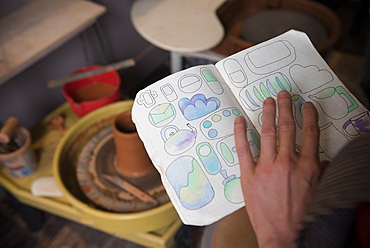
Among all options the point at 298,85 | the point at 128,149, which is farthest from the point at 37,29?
the point at 298,85

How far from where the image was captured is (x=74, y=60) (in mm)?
1510

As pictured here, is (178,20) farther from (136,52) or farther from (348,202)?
(348,202)

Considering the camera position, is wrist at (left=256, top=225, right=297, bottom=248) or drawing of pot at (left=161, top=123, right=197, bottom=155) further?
drawing of pot at (left=161, top=123, right=197, bottom=155)

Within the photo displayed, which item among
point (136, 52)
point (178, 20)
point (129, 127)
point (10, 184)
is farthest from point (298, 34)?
point (136, 52)

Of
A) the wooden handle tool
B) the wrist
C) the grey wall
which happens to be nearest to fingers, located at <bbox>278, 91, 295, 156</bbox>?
the wrist

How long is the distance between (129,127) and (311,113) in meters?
0.61

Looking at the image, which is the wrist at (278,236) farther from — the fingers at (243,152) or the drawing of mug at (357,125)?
the drawing of mug at (357,125)

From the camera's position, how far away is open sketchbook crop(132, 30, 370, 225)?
603mm

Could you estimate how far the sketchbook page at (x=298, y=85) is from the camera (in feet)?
2.06

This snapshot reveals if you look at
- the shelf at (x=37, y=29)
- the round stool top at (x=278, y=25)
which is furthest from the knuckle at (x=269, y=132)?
the round stool top at (x=278, y=25)

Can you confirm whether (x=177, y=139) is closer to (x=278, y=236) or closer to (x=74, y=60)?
(x=278, y=236)

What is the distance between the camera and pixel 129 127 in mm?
1059

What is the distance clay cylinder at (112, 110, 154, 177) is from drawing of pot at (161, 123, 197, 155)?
367mm

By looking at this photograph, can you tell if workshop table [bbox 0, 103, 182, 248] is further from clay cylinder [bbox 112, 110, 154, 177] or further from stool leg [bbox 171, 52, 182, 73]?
stool leg [bbox 171, 52, 182, 73]
